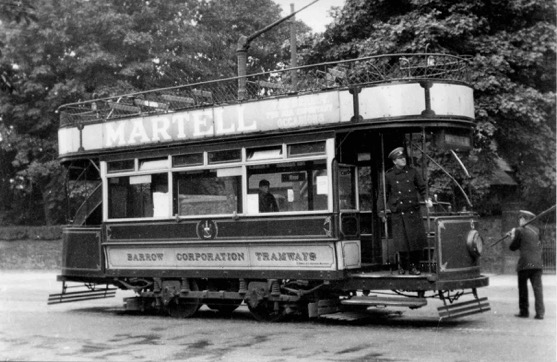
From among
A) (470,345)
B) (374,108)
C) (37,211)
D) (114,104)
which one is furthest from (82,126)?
(37,211)

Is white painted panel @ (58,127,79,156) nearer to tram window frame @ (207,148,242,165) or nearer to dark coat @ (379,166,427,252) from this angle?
tram window frame @ (207,148,242,165)

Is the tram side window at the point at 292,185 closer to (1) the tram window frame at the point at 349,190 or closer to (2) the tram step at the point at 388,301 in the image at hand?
(1) the tram window frame at the point at 349,190

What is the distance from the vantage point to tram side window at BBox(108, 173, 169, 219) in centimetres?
1352

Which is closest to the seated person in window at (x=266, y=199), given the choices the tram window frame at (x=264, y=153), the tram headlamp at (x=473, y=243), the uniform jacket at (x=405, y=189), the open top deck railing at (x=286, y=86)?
the tram window frame at (x=264, y=153)

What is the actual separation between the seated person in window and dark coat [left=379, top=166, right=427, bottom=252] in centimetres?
184

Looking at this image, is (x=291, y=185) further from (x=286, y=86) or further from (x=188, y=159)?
(x=286, y=86)

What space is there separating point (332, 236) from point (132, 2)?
73.9 ft

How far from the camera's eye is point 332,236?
37.9 feet

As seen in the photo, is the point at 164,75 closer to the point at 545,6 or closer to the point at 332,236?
the point at 545,6

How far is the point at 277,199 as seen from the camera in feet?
40.1

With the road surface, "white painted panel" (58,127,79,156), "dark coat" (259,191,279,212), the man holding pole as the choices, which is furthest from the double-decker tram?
the man holding pole

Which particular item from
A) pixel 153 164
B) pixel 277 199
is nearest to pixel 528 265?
pixel 277 199

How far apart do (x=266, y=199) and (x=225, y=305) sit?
2.31m

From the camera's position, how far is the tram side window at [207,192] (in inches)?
498
